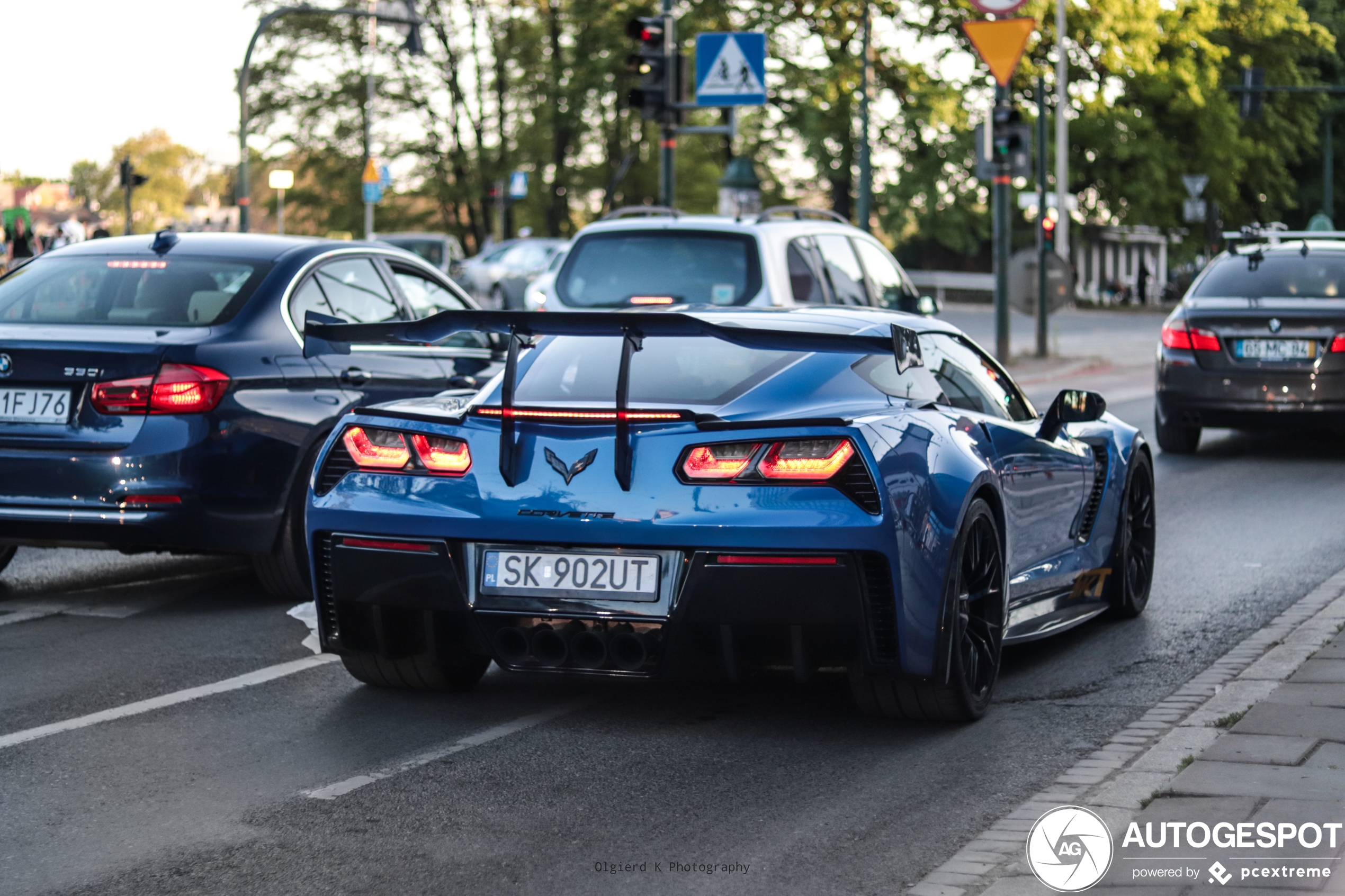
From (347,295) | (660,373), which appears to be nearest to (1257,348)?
(347,295)

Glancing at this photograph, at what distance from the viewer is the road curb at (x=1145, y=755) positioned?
4262 millimetres

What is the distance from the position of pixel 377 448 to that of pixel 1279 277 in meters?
10.7

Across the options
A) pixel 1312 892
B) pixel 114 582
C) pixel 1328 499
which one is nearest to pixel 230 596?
pixel 114 582

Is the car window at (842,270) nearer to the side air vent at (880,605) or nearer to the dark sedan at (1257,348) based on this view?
the dark sedan at (1257,348)

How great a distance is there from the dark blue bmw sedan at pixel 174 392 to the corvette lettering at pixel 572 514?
276 centimetres

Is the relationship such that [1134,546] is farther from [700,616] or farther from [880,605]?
[700,616]

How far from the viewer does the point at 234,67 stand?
50.6 meters

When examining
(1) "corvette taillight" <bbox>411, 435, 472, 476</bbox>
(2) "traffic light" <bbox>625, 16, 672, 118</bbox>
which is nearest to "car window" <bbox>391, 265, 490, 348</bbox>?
(1) "corvette taillight" <bbox>411, 435, 472, 476</bbox>

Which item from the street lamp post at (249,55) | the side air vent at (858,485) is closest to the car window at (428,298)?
the side air vent at (858,485)

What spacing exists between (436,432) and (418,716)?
94 centimetres

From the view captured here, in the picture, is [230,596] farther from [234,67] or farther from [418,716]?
[234,67]

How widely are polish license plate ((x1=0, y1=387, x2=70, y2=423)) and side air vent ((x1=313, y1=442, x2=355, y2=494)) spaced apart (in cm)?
229

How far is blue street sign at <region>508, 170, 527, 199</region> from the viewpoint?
49.6 m

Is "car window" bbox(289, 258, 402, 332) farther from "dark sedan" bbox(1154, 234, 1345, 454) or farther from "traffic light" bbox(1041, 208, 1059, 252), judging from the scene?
"traffic light" bbox(1041, 208, 1059, 252)
